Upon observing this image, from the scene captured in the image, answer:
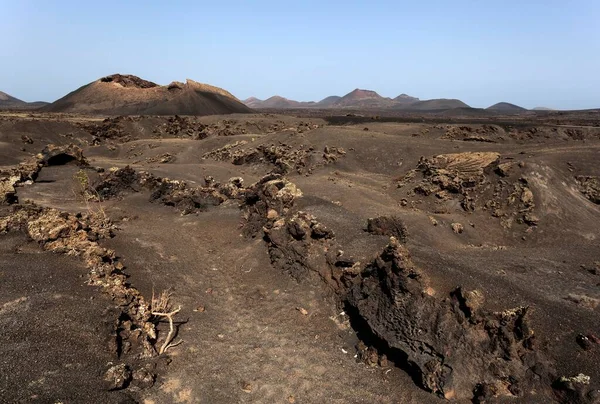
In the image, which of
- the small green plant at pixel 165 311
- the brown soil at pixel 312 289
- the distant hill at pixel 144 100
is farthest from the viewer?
the distant hill at pixel 144 100

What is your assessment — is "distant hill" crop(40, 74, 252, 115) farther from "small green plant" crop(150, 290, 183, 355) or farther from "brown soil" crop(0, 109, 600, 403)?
"small green plant" crop(150, 290, 183, 355)

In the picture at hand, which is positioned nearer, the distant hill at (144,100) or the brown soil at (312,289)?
the brown soil at (312,289)

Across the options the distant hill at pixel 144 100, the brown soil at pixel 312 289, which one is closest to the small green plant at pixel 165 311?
the brown soil at pixel 312 289

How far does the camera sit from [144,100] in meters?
79.8

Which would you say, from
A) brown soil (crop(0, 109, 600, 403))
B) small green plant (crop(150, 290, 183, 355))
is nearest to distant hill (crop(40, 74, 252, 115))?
brown soil (crop(0, 109, 600, 403))

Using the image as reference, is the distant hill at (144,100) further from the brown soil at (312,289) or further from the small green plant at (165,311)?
the small green plant at (165,311)

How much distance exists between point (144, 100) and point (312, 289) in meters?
79.6

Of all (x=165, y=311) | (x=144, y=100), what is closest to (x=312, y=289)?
(x=165, y=311)

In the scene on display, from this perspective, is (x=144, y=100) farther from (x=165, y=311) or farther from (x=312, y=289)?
(x=312, y=289)

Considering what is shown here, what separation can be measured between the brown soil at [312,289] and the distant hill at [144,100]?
57.6m

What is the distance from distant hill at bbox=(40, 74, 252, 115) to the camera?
76.6 m

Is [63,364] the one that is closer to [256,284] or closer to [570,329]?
[256,284]

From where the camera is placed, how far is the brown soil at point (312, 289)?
8.35 m

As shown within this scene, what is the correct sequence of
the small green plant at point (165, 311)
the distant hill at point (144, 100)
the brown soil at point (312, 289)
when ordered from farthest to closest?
the distant hill at point (144, 100) < the small green plant at point (165, 311) < the brown soil at point (312, 289)
